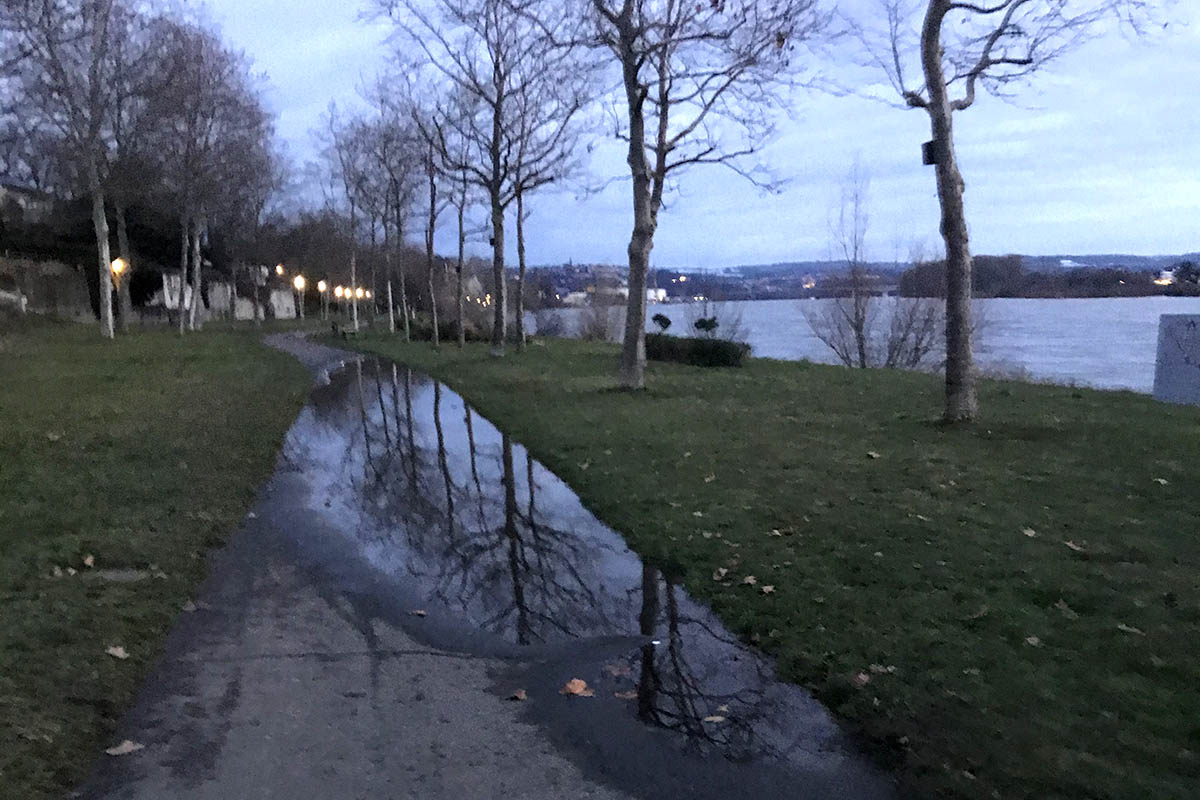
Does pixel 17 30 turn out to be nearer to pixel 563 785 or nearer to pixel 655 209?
pixel 655 209

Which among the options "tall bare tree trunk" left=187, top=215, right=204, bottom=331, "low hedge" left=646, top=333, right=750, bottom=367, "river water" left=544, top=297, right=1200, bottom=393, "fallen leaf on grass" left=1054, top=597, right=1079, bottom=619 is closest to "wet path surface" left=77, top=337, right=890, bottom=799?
"fallen leaf on grass" left=1054, top=597, right=1079, bottom=619

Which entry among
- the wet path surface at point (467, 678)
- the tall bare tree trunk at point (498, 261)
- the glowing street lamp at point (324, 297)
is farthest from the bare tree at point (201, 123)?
the glowing street lamp at point (324, 297)

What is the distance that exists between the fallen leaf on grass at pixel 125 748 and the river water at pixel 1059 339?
23699mm

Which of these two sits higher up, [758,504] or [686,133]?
[686,133]

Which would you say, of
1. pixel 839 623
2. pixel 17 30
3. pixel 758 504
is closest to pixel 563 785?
pixel 839 623

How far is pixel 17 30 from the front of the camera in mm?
24234

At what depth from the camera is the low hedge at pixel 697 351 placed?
82.1 ft

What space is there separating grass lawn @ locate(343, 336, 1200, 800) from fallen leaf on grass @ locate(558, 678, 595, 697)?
3.53 ft

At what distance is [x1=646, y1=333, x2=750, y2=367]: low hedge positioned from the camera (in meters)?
25.0

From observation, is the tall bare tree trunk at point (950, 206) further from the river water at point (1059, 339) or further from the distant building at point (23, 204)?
the distant building at point (23, 204)

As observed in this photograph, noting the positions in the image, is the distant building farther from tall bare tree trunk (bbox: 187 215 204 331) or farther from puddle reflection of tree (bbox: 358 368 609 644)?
puddle reflection of tree (bbox: 358 368 609 644)

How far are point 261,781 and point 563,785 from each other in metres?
1.26

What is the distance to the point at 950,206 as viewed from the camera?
1210 centimetres

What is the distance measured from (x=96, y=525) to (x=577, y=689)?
4.79 m
